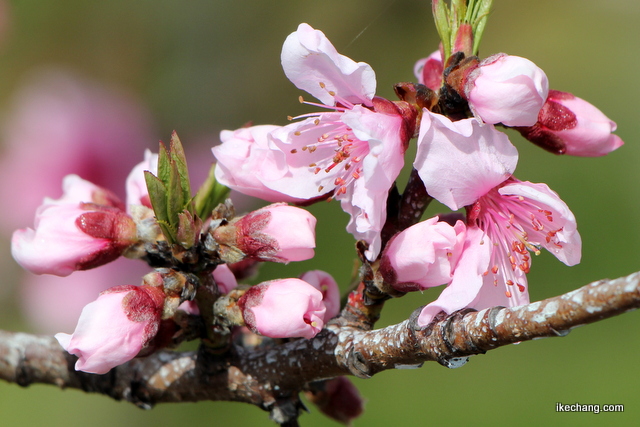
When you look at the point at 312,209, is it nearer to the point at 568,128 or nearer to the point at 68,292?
the point at 68,292

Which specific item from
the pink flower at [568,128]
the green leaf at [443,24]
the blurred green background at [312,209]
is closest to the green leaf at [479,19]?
the green leaf at [443,24]

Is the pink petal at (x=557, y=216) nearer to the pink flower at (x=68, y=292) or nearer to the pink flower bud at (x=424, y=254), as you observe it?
the pink flower bud at (x=424, y=254)

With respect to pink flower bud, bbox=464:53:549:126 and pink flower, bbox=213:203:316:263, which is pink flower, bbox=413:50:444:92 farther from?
pink flower, bbox=213:203:316:263

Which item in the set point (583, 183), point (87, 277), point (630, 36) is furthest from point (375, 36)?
point (87, 277)

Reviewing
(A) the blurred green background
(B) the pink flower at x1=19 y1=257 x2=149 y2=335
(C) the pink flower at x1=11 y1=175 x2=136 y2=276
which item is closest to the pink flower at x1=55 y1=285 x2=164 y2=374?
(C) the pink flower at x1=11 y1=175 x2=136 y2=276

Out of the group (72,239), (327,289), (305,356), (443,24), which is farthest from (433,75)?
(72,239)
